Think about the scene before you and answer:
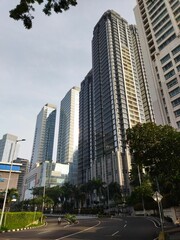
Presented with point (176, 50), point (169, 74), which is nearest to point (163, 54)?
point (176, 50)

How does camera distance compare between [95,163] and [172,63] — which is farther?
[95,163]

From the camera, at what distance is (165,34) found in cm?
6250

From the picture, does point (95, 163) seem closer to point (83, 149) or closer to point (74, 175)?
point (83, 149)

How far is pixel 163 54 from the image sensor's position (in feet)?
200

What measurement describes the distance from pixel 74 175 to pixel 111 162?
279ft

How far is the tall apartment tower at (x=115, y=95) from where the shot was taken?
113688 millimetres

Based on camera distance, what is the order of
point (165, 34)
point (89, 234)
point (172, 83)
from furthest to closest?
point (165, 34)
point (172, 83)
point (89, 234)

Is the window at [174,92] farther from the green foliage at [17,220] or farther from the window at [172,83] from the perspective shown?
the green foliage at [17,220]

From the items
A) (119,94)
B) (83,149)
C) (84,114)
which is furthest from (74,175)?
(119,94)

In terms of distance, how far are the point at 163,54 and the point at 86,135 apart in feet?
351

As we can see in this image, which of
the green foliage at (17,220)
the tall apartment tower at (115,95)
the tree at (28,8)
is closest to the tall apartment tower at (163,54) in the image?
the green foliage at (17,220)

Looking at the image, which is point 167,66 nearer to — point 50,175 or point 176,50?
point 176,50

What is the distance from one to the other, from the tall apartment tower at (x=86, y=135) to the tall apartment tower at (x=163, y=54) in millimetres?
83099

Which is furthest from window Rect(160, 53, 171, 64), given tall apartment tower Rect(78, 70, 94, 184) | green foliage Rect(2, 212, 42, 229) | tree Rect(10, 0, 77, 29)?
tall apartment tower Rect(78, 70, 94, 184)
